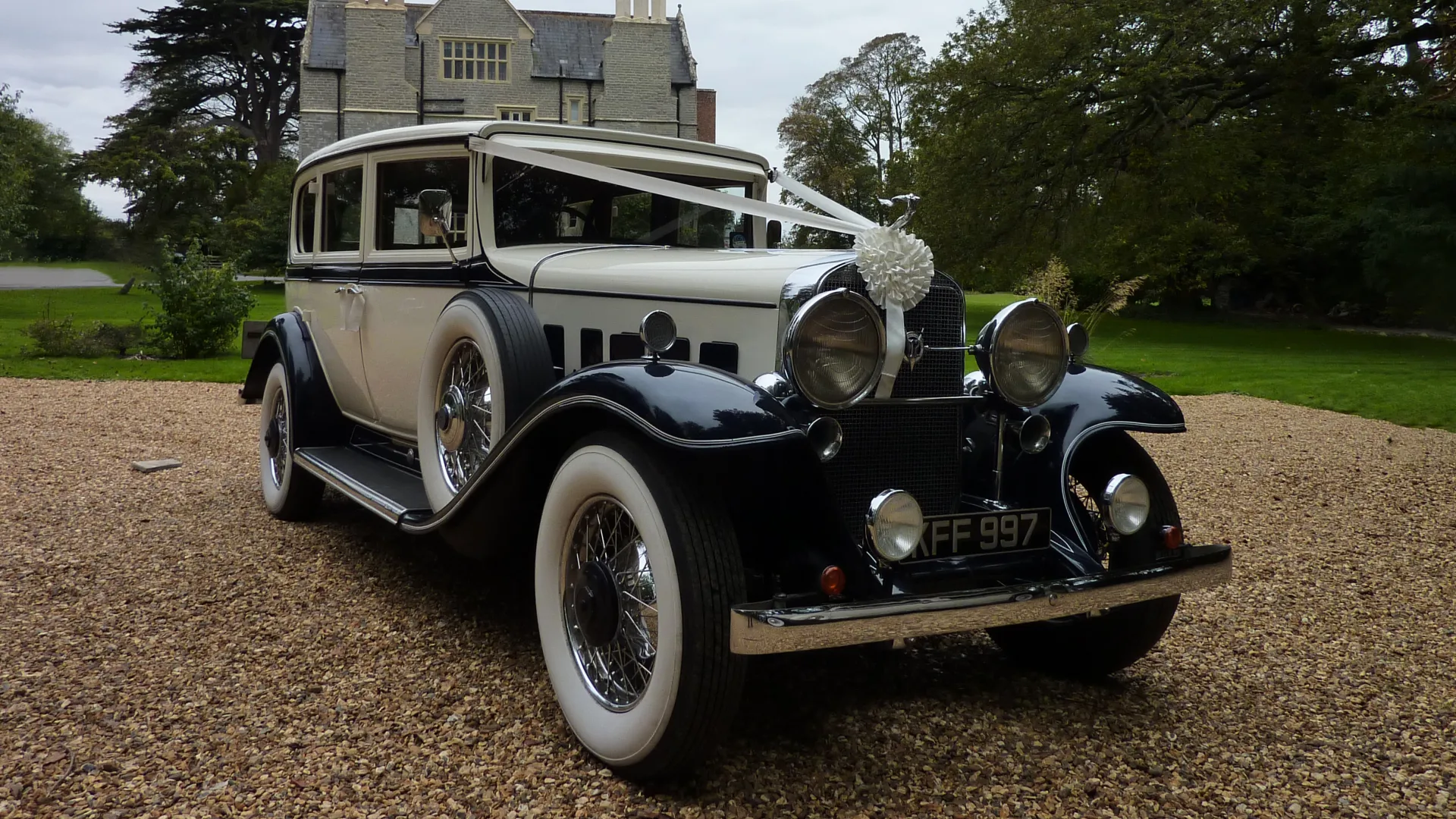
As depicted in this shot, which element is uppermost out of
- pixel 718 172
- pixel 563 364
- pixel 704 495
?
pixel 718 172

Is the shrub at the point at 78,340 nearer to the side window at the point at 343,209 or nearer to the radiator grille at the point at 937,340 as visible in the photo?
the side window at the point at 343,209

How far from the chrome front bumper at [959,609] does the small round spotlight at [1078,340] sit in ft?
2.61

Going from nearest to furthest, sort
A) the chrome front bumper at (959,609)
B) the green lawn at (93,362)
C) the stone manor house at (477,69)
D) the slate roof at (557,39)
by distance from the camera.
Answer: the chrome front bumper at (959,609) → the green lawn at (93,362) → the stone manor house at (477,69) → the slate roof at (557,39)

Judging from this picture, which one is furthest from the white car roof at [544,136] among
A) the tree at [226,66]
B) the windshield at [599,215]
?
the tree at [226,66]

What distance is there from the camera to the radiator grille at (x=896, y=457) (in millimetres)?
3119

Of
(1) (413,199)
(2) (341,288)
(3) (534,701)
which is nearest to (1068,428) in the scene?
(3) (534,701)

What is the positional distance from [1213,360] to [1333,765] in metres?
14.8

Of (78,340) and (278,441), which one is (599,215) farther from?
(78,340)

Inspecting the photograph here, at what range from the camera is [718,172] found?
15.3ft

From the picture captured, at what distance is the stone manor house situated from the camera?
33.9 meters

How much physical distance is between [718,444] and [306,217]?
13.4ft

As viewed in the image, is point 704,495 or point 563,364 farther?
point 563,364

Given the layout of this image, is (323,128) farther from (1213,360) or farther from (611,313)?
(611,313)

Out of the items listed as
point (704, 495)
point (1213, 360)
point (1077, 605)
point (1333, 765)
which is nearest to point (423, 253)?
point (704, 495)
